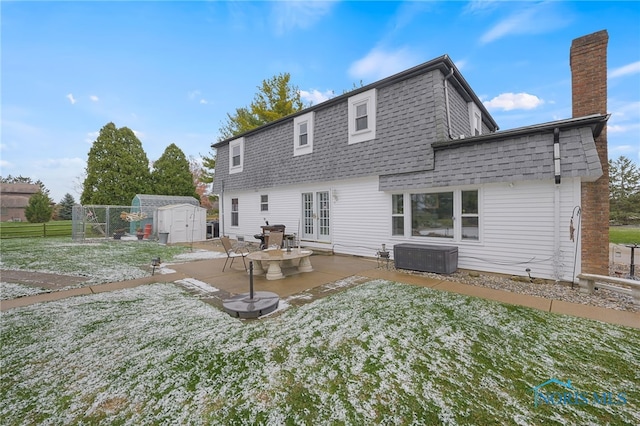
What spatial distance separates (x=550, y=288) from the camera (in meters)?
5.33

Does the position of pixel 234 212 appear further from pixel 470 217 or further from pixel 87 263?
pixel 470 217

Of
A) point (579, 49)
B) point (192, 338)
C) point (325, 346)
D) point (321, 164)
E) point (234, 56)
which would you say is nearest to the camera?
point (325, 346)

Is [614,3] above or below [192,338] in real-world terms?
above

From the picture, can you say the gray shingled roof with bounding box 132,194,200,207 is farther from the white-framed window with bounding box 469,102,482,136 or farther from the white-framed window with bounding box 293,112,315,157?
the white-framed window with bounding box 469,102,482,136

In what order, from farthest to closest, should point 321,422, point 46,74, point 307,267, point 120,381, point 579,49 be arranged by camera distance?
point 46,74
point 307,267
point 579,49
point 120,381
point 321,422

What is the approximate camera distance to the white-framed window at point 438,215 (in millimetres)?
6828

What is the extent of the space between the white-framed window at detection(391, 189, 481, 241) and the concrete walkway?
161 centimetres

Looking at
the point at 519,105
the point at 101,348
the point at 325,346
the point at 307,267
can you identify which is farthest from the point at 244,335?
the point at 519,105

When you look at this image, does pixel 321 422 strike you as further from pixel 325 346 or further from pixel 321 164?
pixel 321 164

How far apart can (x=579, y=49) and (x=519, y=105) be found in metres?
14.0

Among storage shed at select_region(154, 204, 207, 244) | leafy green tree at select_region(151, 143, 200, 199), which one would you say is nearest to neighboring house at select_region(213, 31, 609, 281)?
storage shed at select_region(154, 204, 207, 244)

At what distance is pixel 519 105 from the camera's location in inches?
696

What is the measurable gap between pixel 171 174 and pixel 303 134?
16207 mm

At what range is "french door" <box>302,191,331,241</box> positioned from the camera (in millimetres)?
10164
